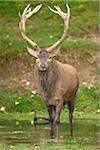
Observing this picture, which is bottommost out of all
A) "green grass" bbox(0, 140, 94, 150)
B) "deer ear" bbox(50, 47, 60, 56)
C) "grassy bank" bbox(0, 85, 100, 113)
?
"grassy bank" bbox(0, 85, 100, 113)

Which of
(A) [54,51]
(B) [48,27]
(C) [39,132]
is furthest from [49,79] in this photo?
(B) [48,27]

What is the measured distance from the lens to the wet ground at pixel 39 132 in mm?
14992

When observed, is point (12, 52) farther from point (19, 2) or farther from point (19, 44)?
point (19, 2)

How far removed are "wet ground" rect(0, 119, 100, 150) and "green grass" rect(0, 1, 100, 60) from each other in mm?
5150

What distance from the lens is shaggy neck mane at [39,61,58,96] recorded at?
16.5 metres

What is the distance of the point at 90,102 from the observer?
2117cm

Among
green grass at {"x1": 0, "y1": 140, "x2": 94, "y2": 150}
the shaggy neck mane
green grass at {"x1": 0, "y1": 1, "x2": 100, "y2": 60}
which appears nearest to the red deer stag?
the shaggy neck mane

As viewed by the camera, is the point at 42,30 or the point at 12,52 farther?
the point at 42,30

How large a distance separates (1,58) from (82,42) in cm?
261

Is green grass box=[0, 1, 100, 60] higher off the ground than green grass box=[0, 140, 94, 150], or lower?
higher

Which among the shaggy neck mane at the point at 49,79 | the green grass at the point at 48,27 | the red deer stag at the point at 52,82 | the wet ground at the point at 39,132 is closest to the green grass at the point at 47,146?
the wet ground at the point at 39,132

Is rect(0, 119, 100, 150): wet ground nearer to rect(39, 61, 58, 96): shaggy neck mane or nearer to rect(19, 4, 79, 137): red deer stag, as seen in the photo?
rect(19, 4, 79, 137): red deer stag

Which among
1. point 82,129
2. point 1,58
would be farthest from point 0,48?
point 82,129

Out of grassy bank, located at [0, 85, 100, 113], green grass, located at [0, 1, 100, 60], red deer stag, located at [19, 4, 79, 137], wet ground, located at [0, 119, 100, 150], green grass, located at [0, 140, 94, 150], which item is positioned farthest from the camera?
green grass, located at [0, 1, 100, 60]
